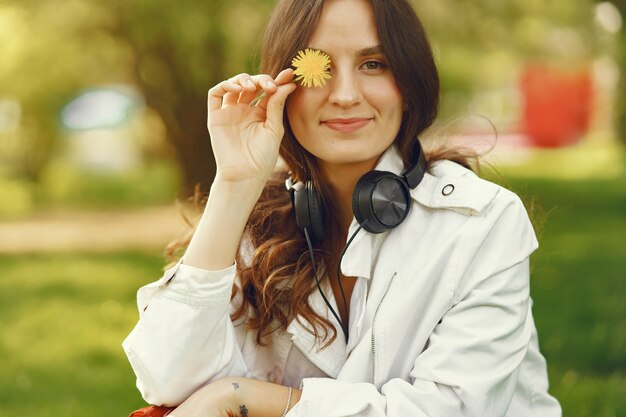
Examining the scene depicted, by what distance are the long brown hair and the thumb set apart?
0.09m

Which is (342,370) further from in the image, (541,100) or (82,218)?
(541,100)

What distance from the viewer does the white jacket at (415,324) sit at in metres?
2.33

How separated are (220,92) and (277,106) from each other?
194 mm

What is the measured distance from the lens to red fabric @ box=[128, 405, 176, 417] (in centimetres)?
253

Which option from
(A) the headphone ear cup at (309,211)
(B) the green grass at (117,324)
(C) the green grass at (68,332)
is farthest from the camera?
(C) the green grass at (68,332)

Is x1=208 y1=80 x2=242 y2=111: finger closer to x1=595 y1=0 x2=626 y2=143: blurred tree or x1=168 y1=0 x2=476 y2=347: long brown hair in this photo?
x1=168 y1=0 x2=476 y2=347: long brown hair

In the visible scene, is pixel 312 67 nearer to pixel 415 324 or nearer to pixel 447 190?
pixel 447 190

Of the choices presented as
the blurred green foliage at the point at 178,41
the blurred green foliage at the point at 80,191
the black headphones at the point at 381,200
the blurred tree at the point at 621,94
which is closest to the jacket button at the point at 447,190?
the black headphones at the point at 381,200

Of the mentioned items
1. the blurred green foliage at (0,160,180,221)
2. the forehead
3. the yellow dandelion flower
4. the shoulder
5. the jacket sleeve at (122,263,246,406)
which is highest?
the forehead

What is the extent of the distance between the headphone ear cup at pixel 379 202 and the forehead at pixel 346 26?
0.38m

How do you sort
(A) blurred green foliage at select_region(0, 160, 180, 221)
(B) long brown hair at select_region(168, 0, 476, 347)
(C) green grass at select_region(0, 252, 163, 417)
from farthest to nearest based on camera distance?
(A) blurred green foliage at select_region(0, 160, 180, 221) < (C) green grass at select_region(0, 252, 163, 417) < (B) long brown hair at select_region(168, 0, 476, 347)

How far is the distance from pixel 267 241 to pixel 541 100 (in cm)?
3105

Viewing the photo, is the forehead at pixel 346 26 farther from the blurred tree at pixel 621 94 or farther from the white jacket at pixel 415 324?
the blurred tree at pixel 621 94

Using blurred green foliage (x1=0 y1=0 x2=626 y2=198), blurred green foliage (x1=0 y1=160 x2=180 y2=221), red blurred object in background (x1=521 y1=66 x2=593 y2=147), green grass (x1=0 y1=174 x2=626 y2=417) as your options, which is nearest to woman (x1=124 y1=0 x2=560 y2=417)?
green grass (x1=0 y1=174 x2=626 y2=417)
